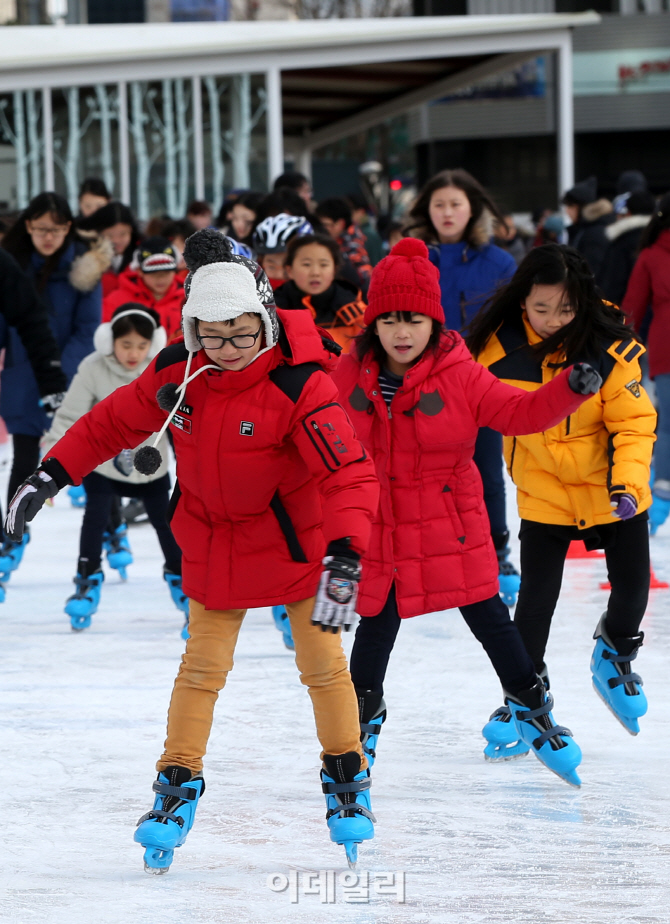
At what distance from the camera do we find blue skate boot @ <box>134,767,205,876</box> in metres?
2.54

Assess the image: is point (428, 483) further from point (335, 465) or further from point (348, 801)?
point (348, 801)

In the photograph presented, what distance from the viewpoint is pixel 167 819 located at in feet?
8.41

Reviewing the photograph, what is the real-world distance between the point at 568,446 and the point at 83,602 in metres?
2.24

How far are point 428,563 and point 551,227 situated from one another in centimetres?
916

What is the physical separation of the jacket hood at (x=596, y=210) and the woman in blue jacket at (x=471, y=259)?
3471mm

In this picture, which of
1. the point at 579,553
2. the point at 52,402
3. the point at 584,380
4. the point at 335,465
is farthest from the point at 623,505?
the point at 579,553

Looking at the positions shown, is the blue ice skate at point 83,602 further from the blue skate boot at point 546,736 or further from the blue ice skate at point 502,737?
the blue skate boot at point 546,736

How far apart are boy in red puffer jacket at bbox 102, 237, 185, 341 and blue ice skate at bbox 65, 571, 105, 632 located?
1.50 meters

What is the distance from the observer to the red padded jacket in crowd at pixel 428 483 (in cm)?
295

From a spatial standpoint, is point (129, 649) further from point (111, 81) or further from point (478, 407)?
point (111, 81)

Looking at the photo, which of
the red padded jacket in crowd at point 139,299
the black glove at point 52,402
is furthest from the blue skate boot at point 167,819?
the red padded jacket in crowd at point 139,299

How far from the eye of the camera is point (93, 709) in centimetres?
379

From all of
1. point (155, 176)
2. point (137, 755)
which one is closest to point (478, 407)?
point (137, 755)

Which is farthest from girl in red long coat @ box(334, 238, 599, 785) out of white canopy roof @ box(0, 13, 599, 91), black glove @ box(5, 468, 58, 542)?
white canopy roof @ box(0, 13, 599, 91)
